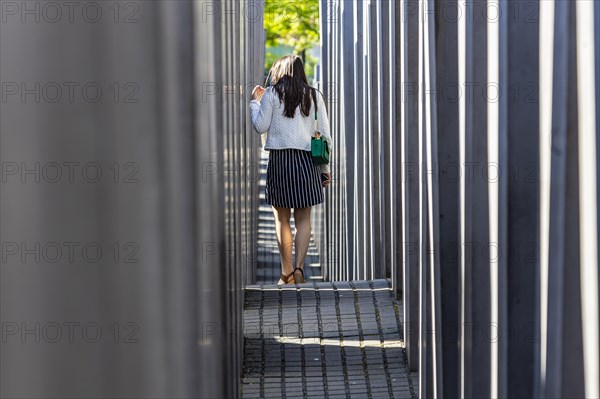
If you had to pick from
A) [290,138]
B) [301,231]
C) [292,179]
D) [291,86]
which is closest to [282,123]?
[290,138]

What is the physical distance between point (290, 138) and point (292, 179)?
10.8 inches

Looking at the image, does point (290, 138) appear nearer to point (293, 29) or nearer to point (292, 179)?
point (292, 179)

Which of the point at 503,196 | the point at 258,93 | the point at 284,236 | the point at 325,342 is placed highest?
the point at 258,93

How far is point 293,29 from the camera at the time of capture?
26250 mm

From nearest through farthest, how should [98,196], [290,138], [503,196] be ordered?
[98,196] < [503,196] < [290,138]

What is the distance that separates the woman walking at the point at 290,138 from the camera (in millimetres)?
7879

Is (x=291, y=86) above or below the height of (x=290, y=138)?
above

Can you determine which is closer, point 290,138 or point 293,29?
point 290,138

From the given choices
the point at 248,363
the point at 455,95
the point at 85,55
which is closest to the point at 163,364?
the point at 85,55

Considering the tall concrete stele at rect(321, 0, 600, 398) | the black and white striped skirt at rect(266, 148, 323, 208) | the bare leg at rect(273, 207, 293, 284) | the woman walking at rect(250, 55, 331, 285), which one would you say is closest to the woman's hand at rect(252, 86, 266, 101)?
the woman walking at rect(250, 55, 331, 285)

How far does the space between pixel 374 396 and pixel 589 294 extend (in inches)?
118

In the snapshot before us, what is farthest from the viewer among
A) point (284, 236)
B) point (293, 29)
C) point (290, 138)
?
point (293, 29)

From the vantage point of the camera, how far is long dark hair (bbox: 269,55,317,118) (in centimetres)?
785

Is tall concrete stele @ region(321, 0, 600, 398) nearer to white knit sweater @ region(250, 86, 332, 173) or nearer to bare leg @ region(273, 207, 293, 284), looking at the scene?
white knit sweater @ region(250, 86, 332, 173)
